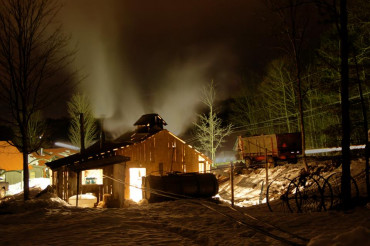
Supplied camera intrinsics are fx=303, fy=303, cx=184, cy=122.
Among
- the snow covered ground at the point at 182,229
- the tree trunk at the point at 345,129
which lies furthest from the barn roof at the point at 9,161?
the tree trunk at the point at 345,129

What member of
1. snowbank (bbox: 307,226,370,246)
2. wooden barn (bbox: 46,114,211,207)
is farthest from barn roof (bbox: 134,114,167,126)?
snowbank (bbox: 307,226,370,246)

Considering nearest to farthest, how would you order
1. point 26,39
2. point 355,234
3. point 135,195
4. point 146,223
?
point 355,234 < point 146,223 < point 26,39 < point 135,195

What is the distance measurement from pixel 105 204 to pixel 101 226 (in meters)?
12.1

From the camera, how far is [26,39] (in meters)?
14.2

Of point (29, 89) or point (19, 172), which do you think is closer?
point (29, 89)

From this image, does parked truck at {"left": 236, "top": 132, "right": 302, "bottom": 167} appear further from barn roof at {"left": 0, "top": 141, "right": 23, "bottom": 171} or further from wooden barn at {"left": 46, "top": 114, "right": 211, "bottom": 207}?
barn roof at {"left": 0, "top": 141, "right": 23, "bottom": 171}

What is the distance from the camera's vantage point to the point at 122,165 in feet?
70.3

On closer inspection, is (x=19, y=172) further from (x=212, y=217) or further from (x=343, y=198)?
(x=343, y=198)

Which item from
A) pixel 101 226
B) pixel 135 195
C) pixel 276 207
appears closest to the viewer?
pixel 101 226

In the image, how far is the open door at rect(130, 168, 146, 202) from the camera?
934 inches

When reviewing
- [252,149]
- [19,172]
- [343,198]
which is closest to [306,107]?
[252,149]

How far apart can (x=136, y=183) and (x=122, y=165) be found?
343cm

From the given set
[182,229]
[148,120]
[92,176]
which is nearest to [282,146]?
[148,120]

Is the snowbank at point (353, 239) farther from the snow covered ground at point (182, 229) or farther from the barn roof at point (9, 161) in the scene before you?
the barn roof at point (9, 161)
